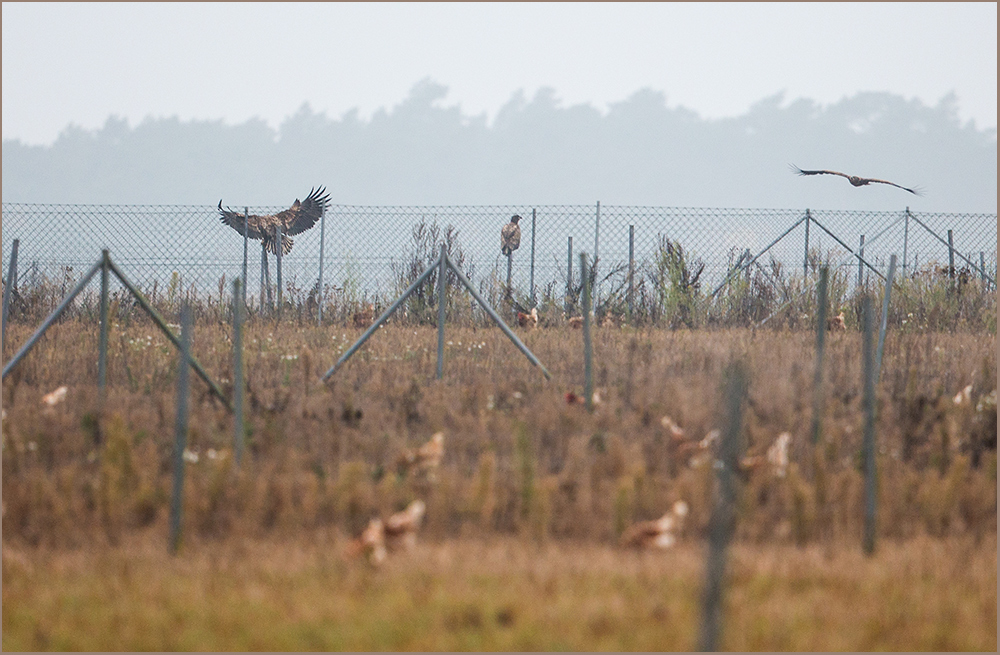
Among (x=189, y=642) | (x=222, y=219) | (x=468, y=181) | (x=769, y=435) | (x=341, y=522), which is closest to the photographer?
(x=189, y=642)

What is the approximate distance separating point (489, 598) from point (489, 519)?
761 mm

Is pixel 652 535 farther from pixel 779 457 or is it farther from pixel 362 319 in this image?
pixel 362 319

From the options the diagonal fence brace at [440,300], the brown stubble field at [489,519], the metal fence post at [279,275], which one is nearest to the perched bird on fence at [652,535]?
the brown stubble field at [489,519]

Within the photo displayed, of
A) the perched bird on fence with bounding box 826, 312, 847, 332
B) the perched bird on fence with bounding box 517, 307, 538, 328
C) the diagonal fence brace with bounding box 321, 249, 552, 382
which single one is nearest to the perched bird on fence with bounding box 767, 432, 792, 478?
the diagonal fence brace with bounding box 321, 249, 552, 382

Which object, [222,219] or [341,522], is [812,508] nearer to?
[341,522]

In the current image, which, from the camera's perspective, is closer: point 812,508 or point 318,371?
point 812,508

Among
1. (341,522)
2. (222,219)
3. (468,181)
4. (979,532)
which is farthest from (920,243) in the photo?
(468,181)

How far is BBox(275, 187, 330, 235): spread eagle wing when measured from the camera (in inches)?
507

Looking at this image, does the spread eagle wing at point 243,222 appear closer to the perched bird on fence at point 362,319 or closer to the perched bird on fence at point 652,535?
the perched bird on fence at point 362,319

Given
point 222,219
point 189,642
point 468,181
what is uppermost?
point 468,181

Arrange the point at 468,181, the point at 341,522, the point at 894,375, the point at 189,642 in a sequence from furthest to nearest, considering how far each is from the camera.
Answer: the point at 468,181 < the point at 894,375 < the point at 341,522 < the point at 189,642

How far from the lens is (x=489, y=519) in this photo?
3.41 m

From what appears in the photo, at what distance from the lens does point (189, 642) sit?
2.40 metres

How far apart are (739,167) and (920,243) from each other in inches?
2944
